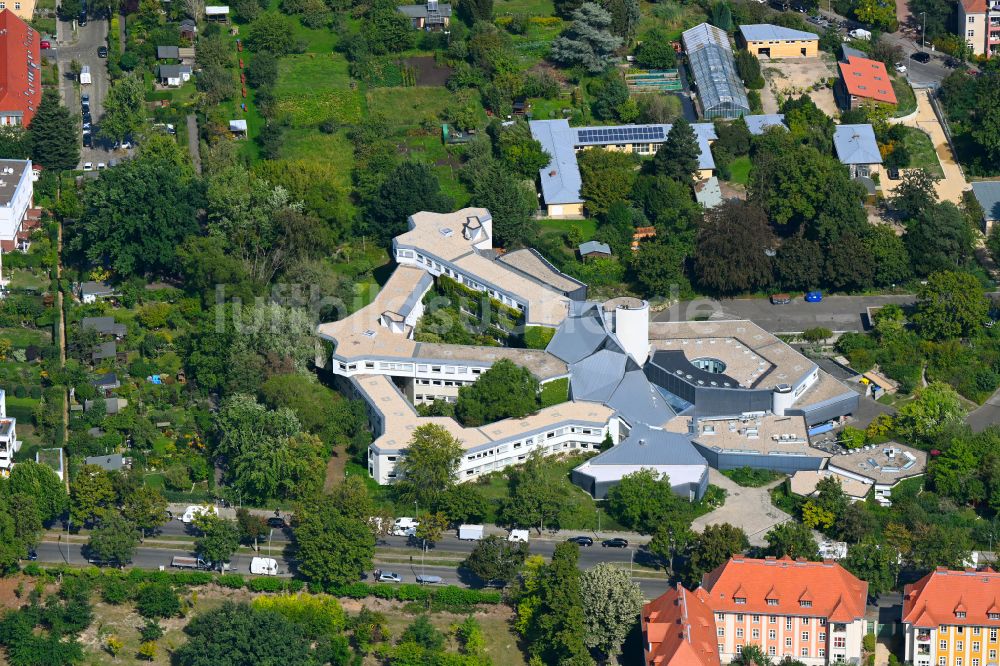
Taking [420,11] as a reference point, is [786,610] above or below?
below

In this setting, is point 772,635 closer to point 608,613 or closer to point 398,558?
point 608,613

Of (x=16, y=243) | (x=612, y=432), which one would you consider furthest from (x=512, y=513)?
(x=16, y=243)

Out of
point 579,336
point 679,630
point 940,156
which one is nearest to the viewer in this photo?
point 679,630

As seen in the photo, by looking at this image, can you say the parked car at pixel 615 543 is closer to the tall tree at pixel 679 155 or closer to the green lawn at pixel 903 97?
the tall tree at pixel 679 155

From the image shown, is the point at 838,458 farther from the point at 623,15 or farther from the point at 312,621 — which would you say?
the point at 623,15

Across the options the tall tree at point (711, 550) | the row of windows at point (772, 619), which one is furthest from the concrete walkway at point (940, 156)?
the row of windows at point (772, 619)

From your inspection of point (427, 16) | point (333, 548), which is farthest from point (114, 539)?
point (427, 16)

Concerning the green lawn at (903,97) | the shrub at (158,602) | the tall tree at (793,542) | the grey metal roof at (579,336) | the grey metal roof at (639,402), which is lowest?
the green lawn at (903,97)
